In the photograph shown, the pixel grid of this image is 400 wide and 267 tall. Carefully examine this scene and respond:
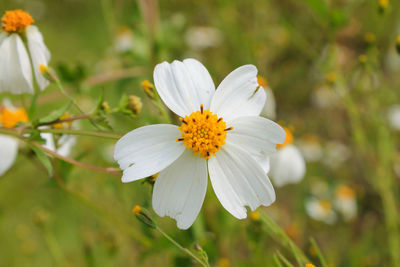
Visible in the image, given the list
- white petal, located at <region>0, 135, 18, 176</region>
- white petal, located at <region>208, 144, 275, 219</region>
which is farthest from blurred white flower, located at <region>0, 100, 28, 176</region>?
white petal, located at <region>208, 144, 275, 219</region>

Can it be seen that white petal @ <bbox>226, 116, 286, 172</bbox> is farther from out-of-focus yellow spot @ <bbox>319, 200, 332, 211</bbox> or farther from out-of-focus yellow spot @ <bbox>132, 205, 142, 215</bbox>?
out-of-focus yellow spot @ <bbox>319, 200, 332, 211</bbox>

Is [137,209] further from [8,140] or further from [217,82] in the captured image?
[217,82]

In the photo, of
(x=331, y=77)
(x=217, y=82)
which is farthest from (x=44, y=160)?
(x=217, y=82)

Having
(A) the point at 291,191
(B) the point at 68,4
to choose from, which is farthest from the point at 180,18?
(B) the point at 68,4

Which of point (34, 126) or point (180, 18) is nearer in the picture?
point (34, 126)

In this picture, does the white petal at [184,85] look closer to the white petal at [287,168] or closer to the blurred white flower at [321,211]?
the white petal at [287,168]

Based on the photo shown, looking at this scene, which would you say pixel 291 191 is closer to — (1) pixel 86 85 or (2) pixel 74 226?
(2) pixel 74 226
